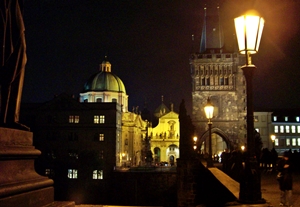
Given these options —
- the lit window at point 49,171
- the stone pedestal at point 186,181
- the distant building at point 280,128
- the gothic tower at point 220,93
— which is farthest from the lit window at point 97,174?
the distant building at point 280,128

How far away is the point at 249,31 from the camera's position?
619 centimetres

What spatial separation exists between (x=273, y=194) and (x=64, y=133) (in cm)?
4742

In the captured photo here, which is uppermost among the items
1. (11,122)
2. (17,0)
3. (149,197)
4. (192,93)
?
(192,93)

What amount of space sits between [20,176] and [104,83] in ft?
234

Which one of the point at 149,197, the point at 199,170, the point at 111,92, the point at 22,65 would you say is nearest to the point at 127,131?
the point at 111,92

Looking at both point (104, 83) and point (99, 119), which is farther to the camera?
point (104, 83)

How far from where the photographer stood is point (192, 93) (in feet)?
209

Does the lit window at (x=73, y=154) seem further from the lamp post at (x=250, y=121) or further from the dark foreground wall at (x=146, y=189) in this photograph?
the lamp post at (x=250, y=121)

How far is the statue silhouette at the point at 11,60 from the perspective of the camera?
483cm

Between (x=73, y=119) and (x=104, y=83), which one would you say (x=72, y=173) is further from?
(x=104, y=83)

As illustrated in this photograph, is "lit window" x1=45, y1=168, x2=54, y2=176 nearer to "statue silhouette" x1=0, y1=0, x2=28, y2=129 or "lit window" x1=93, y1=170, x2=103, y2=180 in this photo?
"lit window" x1=93, y1=170, x2=103, y2=180

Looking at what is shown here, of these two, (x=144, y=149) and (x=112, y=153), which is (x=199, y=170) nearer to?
(x=112, y=153)

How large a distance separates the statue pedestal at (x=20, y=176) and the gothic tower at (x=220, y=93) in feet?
185

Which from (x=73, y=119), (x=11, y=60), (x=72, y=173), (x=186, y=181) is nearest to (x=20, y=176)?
(x=11, y=60)
